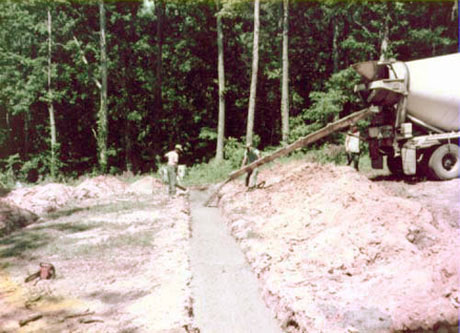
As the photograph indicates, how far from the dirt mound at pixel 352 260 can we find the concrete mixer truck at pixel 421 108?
261 cm

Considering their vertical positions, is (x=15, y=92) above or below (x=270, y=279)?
above

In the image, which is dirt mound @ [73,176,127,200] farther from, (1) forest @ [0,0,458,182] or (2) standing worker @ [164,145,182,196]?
(1) forest @ [0,0,458,182]

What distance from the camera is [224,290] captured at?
7121mm

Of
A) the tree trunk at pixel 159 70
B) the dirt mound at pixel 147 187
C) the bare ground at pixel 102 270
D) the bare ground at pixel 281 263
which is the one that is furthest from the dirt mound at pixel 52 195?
the tree trunk at pixel 159 70

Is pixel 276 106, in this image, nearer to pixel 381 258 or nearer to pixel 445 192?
pixel 445 192

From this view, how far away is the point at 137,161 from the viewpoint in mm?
41250

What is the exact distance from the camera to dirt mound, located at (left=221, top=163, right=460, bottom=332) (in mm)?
5340

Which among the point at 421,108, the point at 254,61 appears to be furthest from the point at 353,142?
the point at 254,61

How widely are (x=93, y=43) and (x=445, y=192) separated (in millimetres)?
32377

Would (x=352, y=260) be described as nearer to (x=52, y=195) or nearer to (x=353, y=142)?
(x=353, y=142)

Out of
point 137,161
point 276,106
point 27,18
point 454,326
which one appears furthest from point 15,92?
point 454,326

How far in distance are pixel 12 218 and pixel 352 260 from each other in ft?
35.5

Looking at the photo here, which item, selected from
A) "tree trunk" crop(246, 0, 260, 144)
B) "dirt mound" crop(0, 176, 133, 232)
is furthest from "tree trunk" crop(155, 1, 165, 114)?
"dirt mound" crop(0, 176, 133, 232)

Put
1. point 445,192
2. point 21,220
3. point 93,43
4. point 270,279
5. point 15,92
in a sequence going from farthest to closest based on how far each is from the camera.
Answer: point 93,43 → point 15,92 → point 21,220 → point 445,192 → point 270,279
